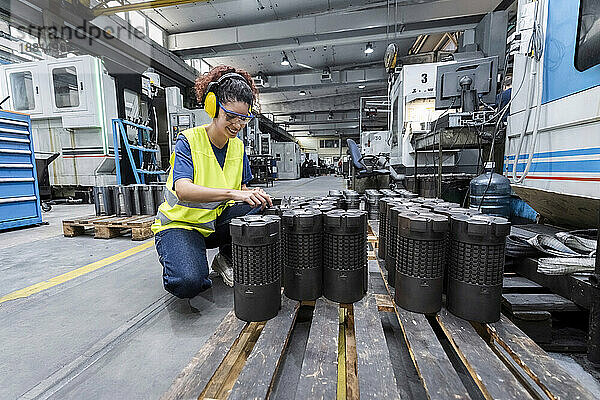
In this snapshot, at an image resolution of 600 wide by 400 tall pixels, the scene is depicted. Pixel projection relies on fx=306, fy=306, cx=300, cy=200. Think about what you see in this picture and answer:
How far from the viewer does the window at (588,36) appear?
5.99ft

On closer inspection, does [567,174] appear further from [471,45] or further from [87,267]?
[471,45]

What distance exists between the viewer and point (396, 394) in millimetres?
892

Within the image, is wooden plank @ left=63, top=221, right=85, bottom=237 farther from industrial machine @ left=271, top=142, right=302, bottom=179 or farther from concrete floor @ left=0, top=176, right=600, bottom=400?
industrial machine @ left=271, top=142, right=302, bottom=179

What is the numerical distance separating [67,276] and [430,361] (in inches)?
102

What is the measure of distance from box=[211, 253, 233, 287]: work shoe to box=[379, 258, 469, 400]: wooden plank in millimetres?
1178

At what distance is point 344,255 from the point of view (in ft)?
4.83

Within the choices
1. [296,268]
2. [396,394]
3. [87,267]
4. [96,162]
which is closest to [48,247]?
[87,267]

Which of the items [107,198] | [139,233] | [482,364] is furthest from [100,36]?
[482,364]

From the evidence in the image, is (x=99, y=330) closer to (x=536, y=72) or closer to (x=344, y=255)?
(x=344, y=255)

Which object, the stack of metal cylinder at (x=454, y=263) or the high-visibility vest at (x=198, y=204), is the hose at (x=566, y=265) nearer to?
the stack of metal cylinder at (x=454, y=263)

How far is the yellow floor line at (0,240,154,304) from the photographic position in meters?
2.01

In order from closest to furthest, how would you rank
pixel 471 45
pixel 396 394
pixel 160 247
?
pixel 396 394 < pixel 160 247 < pixel 471 45

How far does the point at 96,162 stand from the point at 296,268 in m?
7.16

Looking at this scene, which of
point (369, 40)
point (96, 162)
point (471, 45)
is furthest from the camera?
point (369, 40)
